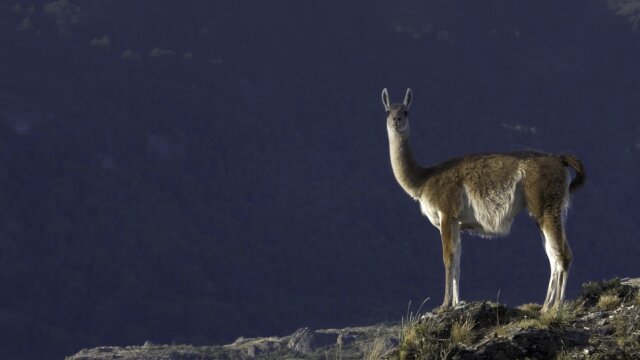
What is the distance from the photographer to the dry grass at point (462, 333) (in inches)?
595

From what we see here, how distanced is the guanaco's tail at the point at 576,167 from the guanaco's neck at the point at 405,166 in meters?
2.02

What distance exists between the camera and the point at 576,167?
19312mm

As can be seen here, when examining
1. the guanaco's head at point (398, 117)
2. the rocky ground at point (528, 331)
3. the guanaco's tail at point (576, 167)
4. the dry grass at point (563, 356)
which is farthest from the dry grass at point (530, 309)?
the guanaco's head at point (398, 117)

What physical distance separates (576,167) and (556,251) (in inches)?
42.4

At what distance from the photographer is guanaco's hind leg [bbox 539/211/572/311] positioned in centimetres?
1859

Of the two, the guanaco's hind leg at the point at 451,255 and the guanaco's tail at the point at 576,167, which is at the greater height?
the guanaco's tail at the point at 576,167

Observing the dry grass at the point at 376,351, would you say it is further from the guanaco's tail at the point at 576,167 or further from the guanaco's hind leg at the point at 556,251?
the guanaco's tail at the point at 576,167

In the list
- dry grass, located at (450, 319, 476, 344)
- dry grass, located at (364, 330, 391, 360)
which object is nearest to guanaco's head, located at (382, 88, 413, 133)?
dry grass, located at (450, 319, 476, 344)

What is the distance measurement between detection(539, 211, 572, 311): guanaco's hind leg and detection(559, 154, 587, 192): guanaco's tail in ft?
1.84

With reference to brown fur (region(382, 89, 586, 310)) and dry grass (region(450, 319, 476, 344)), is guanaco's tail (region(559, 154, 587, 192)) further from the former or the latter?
dry grass (region(450, 319, 476, 344))

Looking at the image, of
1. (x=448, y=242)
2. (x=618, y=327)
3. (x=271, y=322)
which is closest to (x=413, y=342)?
(x=618, y=327)

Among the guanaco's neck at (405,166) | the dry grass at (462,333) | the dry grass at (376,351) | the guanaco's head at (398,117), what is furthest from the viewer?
the guanaco's head at (398,117)

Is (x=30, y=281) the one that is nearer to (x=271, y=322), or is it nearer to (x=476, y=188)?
(x=271, y=322)

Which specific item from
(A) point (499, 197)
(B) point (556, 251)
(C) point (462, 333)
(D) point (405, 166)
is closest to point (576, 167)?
(A) point (499, 197)
